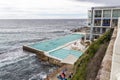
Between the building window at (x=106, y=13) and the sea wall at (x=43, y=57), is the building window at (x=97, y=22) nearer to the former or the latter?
the building window at (x=106, y=13)

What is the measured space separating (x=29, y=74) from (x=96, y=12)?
20582 millimetres

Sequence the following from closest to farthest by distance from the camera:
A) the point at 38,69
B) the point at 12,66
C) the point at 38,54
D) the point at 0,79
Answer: the point at 0,79
the point at 38,69
the point at 12,66
the point at 38,54

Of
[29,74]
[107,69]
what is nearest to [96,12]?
[29,74]

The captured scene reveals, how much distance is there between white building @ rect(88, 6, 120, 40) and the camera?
33.9 m

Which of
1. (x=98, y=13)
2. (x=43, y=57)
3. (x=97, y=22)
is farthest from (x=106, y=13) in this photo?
(x=43, y=57)

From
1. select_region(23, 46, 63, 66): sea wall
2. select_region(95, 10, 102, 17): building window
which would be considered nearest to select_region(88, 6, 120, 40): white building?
select_region(95, 10, 102, 17): building window

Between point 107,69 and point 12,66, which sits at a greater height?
point 107,69

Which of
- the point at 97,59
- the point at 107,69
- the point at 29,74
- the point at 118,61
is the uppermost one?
the point at 118,61

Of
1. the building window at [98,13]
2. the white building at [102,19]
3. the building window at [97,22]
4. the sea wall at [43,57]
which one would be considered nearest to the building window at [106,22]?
the white building at [102,19]

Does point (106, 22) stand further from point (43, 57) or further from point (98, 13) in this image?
point (43, 57)

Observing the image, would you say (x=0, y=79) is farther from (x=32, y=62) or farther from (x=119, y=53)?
(x=119, y=53)

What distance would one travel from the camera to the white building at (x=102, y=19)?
111 ft

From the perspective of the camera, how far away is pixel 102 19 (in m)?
35.3

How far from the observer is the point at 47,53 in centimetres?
2995
